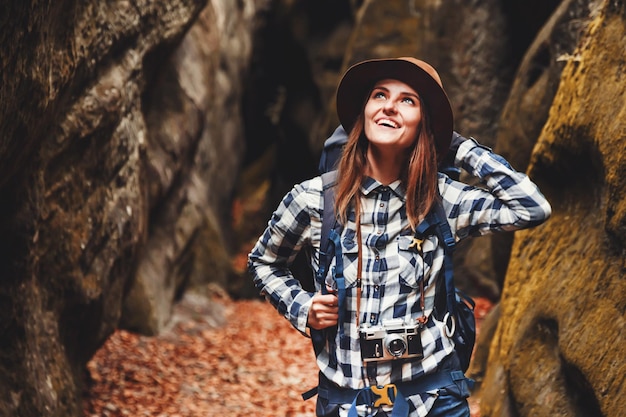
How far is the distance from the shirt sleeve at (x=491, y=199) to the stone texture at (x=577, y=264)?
80 cm

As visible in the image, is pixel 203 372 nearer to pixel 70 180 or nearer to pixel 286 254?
pixel 70 180

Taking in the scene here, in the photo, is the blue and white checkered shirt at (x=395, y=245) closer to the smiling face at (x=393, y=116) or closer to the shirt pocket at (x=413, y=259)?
the shirt pocket at (x=413, y=259)

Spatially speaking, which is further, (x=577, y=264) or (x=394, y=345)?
(x=577, y=264)

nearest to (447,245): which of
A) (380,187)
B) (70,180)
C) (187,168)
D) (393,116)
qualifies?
(380,187)

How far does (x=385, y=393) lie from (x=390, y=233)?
66 cm

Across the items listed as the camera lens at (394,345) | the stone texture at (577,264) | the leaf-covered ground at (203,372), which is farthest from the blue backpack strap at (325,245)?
the leaf-covered ground at (203,372)

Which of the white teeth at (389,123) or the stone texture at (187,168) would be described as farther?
the stone texture at (187,168)

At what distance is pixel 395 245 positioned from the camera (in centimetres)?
312

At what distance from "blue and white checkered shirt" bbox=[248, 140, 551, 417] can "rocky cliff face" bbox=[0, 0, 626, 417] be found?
2.86 feet

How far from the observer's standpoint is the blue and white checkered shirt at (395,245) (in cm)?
308

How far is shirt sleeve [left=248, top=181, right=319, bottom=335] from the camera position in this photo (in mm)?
3268

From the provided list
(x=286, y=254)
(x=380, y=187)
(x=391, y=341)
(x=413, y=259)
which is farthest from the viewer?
(x=286, y=254)

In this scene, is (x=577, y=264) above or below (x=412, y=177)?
below

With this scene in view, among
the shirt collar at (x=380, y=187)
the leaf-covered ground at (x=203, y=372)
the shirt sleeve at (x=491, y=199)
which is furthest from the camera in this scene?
the leaf-covered ground at (x=203, y=372)
